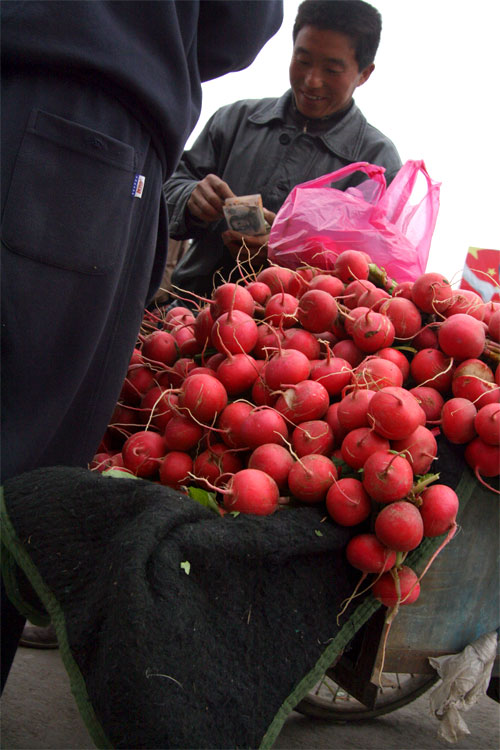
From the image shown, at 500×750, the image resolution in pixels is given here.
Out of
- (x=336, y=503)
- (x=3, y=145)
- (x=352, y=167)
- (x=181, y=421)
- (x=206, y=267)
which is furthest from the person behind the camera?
(x=206, y=267)

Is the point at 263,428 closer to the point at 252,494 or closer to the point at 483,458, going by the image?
the point at 252,494

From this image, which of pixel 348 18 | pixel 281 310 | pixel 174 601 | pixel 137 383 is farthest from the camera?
pixel 348 18

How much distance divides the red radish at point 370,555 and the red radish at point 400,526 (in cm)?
2

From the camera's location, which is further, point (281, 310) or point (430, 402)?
point (281, 310)

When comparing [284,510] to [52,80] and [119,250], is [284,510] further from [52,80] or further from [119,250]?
[52,80]

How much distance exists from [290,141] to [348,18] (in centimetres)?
51

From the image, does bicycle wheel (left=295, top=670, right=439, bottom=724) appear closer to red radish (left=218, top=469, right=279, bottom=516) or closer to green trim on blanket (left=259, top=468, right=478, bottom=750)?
green trim on blanket (left=259, top=468, right=478, bottom=750)

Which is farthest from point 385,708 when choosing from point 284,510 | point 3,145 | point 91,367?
point 3,145

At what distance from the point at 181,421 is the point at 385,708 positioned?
147cm

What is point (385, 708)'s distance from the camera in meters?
2.02

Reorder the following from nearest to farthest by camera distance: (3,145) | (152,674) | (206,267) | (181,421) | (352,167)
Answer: (152,674), (3,145), (181,421), (352,167), (206,267)

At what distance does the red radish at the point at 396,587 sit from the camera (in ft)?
3.37

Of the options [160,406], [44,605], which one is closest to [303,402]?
[160,406]

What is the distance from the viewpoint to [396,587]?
101 cm
